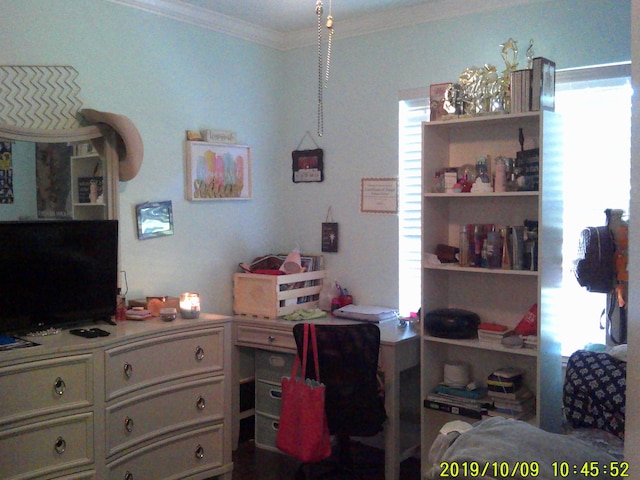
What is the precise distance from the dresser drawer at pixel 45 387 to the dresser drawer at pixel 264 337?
116 centimetres

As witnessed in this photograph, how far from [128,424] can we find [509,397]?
1.81 m

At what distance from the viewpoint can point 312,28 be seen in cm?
418

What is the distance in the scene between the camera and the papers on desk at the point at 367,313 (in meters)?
3.68

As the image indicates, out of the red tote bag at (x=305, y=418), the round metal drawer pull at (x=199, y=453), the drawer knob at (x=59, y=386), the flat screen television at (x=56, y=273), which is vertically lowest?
the round metal drawer pull at (x=199, y=453)

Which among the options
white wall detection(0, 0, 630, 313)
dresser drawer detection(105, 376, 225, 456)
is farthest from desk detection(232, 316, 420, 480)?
dresser drawer detection(105, 376, 225, 456)

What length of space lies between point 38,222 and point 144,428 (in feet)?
3.55

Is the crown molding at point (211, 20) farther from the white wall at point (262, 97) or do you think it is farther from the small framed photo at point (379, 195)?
the small framed photo at point (379, 195)

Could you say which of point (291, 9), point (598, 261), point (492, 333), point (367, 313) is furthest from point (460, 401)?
point (291, 9)

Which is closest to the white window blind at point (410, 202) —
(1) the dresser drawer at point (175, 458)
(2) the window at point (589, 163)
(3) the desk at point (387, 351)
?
(3) the desk at point (387, 351)

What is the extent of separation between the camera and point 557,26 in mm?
3285

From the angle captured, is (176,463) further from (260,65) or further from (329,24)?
(260,65)

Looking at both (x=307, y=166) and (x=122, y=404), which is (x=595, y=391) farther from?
(x=307, y=166)

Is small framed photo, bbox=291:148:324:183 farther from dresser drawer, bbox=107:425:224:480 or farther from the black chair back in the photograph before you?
dresser drawer, bbox=107:425:224:480

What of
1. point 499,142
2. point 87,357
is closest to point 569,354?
point 499,142
